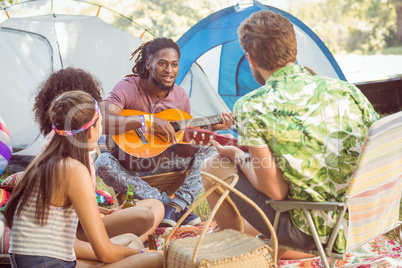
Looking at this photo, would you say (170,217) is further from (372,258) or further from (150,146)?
(372,258)

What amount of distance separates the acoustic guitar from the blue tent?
1.44m

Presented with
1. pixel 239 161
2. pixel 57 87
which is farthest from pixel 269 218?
pixel 57 87

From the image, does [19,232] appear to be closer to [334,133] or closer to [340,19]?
[334,133]

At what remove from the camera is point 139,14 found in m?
18.4

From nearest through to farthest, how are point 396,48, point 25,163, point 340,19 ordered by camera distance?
point 25,163 → point 396,48 → point 340,19

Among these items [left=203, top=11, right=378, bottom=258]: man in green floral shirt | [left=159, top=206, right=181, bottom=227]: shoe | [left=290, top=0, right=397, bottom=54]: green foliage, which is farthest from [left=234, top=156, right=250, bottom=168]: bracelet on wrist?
[left=290, top=0, right=397, bottom=54]: green foliage

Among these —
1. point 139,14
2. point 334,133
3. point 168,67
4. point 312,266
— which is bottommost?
point 312,266

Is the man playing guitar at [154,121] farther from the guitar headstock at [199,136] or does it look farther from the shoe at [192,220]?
the guitar headstock at [199,136]

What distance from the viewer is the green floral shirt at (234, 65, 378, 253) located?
187 centimetres

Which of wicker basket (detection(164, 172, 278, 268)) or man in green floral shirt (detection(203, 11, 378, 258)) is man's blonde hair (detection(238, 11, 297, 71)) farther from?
wicker basket (detection(164, 172, 278, 268))

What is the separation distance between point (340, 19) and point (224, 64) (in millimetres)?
16078

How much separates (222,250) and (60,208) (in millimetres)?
630

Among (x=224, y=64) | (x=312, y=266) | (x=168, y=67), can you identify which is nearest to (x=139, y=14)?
(x=224, y=64)

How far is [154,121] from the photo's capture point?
3262 mm
